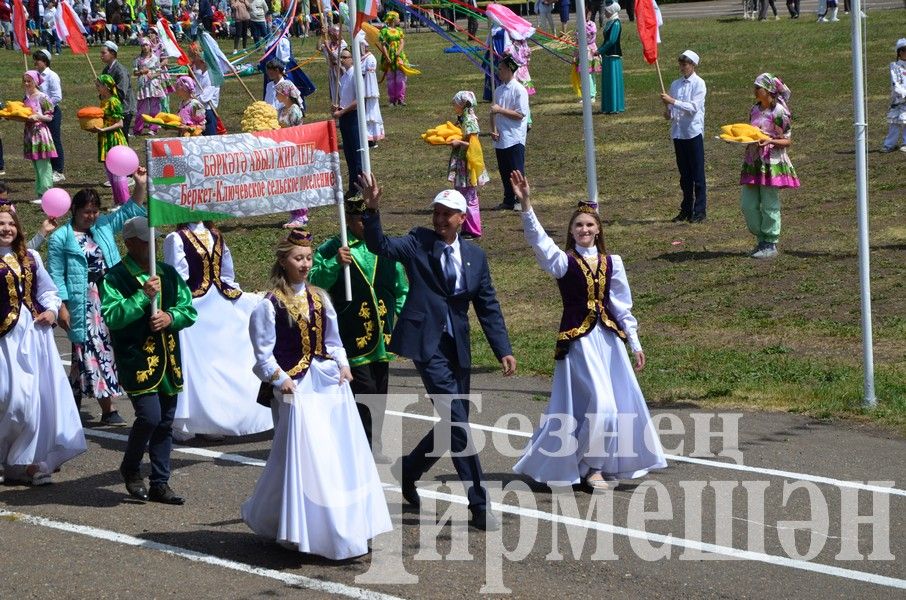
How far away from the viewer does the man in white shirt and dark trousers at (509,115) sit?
17469 mm

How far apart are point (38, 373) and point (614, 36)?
19.1 m

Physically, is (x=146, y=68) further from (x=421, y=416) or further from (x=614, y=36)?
(x=421, y=416)

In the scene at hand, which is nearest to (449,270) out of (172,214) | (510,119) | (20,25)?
(172,214)

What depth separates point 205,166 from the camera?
8.48 metres

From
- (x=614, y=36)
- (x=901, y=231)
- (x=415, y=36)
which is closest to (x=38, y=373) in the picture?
(x=901, y=231)

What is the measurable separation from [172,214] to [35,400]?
156cm

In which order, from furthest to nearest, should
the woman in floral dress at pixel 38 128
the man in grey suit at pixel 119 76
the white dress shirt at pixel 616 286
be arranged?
the man in grey suit at pixel 119 76, the woman in floral dress at pixel 38 128, the white dress shirt at pixel 616 286

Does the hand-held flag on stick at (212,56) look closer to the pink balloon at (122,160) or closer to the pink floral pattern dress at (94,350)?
the pink floral pattern dress at (94,350)

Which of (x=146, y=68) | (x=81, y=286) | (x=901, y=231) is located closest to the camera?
(x=81, y=286)

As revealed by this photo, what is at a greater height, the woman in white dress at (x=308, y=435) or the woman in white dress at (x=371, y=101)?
the woman in white dress at (x=371, y=101)

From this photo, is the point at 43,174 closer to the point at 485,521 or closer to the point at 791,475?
the point at 485,521

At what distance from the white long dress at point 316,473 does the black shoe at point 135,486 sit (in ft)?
4.12

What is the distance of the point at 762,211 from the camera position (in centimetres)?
1521

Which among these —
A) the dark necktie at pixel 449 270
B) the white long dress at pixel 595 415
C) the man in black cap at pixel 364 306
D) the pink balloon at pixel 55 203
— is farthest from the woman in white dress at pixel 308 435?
the pink balloon at pixel 55 203
